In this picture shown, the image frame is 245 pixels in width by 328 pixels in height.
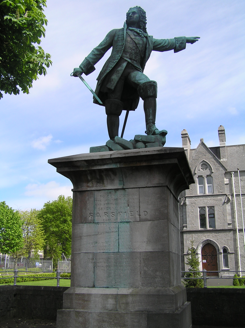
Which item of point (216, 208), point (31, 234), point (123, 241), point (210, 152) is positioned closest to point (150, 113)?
point (123, 241)

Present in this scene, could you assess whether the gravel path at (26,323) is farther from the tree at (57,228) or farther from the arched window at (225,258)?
the tree at (57,228)

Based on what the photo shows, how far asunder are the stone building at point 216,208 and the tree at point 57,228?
84.4 feet

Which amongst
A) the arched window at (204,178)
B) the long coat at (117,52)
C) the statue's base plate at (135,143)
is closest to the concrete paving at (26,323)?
the statue's base plate at (135,143)

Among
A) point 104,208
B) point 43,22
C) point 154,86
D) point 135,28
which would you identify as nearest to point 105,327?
point 104,208

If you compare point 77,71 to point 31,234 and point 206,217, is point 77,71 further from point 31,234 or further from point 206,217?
point 31,234

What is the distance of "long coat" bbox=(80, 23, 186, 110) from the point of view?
247 inches

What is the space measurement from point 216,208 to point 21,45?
111 ft

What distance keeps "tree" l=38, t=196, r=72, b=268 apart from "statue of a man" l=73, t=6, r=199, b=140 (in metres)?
54.4

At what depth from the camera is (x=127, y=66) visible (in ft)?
20.5

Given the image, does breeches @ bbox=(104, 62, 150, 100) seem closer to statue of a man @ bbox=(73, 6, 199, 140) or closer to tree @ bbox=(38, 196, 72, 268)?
statue of a man @ bbox=(73, 6, 199, 140)

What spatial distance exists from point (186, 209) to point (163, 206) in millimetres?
36850

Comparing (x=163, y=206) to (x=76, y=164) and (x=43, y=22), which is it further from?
(x=43, y=22)

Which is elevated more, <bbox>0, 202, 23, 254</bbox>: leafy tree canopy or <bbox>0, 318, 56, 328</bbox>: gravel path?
<bbox>0, 202, 23, 254</bbox>: leafy tree canopy

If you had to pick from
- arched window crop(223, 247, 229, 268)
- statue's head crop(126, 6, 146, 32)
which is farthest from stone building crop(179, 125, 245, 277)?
statue's head crop(126, 6, 146, 32)
